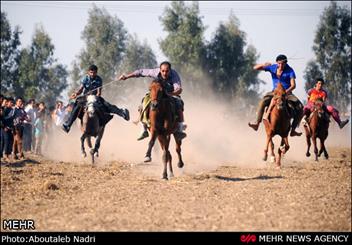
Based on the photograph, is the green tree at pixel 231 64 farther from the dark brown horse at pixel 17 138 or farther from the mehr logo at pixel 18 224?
the mehr logo at pixel 18 224

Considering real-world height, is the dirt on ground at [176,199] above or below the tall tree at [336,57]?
below

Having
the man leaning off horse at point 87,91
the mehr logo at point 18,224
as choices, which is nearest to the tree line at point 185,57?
the man leaning off horse at point 87,91

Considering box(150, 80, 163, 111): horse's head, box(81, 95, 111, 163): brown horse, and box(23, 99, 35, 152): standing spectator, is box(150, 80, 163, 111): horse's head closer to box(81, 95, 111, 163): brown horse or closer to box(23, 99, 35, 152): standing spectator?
box(81, 95, 111, 163): brown horse

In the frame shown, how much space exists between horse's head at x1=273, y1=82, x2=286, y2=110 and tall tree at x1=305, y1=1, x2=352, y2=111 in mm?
57487

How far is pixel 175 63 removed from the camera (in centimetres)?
7619

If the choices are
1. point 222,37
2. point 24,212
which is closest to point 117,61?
point 222,37

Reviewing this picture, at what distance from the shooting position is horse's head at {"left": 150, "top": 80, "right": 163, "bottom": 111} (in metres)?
15.0

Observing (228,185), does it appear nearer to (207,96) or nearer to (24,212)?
(24,212)

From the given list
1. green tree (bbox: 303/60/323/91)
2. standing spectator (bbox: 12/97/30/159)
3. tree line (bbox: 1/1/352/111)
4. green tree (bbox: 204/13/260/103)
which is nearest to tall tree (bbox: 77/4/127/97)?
tree line (bbox: 1/1/352/111)

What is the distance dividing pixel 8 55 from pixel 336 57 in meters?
41.9

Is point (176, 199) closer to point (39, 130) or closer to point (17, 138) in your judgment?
point (17, 138)

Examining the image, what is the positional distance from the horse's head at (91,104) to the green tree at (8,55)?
48.8 m

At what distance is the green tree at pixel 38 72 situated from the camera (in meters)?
66.9

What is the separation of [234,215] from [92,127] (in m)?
11.3
